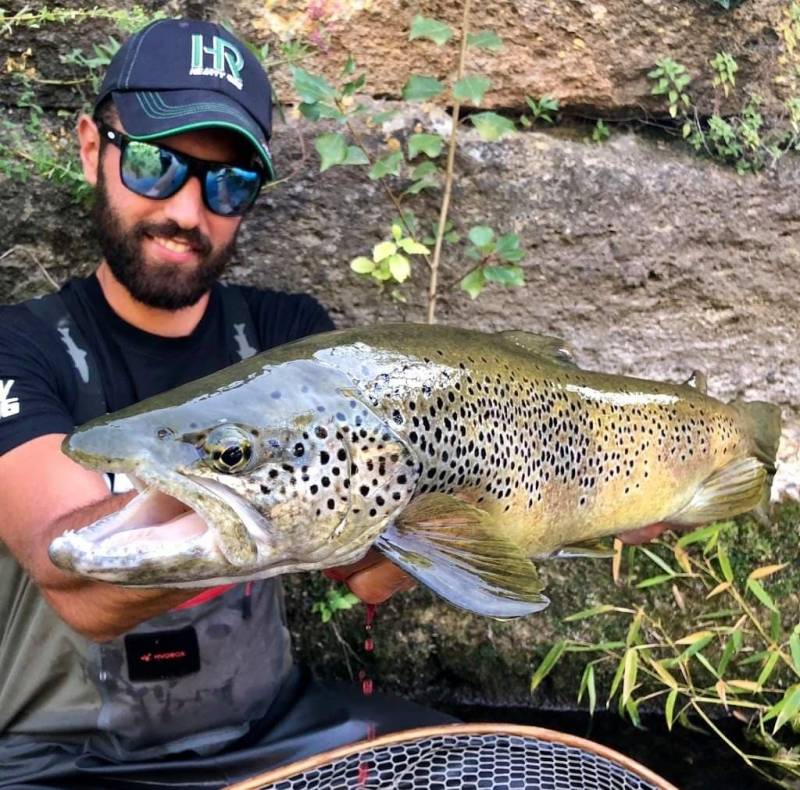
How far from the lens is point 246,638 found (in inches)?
89.0

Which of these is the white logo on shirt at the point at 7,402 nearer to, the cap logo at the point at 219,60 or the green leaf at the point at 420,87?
the cap logo at the point at 219,60

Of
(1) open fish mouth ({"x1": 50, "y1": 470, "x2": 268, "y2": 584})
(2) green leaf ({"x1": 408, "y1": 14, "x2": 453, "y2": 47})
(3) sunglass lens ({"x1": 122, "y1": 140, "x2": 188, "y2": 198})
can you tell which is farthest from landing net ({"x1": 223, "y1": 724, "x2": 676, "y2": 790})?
(2) green leaf ({"x1": 408, "y1": 14, "x2": 453, "y2": 47})

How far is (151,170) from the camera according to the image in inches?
82.4

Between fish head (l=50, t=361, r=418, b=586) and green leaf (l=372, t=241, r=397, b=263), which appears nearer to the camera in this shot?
fish head (l=50, t=361, r=418, b=586)

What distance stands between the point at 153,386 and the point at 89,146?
748mm

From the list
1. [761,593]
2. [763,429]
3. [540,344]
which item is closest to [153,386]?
[540,344]

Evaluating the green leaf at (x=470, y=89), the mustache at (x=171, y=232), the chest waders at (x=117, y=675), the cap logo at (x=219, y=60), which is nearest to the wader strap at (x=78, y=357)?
the chest waders at (x=117, y=675)

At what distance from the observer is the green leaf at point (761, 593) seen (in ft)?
9.54

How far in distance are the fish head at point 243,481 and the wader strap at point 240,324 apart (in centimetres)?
98

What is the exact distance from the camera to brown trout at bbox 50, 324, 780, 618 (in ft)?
4.08

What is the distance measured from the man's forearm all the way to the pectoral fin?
0.42 m

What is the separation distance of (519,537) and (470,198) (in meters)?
1.51

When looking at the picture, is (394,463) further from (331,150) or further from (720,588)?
(720,588)

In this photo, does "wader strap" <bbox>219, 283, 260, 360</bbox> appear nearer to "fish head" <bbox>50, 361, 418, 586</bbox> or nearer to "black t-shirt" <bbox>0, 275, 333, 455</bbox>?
"black t-shirt" <bbox>0, 275, 333, 455</bbox>
